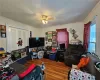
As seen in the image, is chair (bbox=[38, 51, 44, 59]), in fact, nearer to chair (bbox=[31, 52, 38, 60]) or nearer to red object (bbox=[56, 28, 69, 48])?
chair (bbox=[31, 52, 38, 60])

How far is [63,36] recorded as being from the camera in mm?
4672

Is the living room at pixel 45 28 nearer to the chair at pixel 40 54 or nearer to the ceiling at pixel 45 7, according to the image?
the ceiling at pixel 45 7

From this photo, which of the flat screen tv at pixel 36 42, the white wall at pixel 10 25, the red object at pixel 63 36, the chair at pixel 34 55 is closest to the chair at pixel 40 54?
the chair at pixel 34 55

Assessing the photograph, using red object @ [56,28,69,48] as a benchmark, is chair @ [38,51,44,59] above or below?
below

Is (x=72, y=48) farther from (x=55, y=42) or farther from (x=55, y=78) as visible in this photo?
(x=55, y=78)

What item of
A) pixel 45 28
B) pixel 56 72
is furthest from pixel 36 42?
pixel 56 72

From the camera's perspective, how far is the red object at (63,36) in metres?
4.57

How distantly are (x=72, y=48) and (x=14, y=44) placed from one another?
2.85 m

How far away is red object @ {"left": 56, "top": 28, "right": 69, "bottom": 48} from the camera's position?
4.57m

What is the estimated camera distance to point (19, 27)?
3.88 m

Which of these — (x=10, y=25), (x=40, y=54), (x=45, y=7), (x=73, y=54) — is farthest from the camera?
(x=40, y=54)

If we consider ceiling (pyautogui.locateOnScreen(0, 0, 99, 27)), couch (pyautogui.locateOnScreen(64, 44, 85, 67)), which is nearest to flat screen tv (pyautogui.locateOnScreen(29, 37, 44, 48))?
couch (pyautogui.locateOnScreen(64, 44, 85, 67))

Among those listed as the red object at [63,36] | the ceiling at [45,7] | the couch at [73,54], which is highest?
the ceiling at [45,7]

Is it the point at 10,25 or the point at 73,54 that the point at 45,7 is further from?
the point at 73,54
